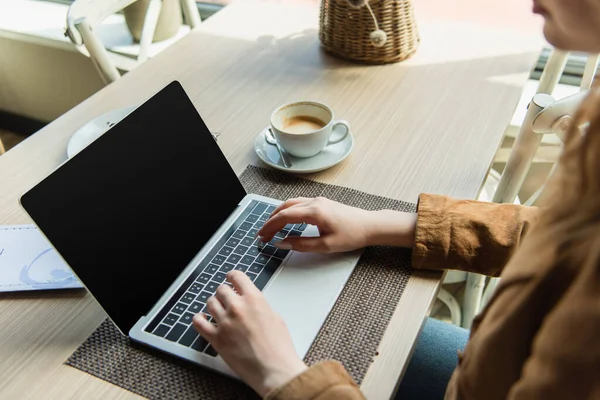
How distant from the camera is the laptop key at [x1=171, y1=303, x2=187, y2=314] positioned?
648 mm

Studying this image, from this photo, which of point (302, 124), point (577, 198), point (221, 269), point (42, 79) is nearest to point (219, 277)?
point (221, 269)

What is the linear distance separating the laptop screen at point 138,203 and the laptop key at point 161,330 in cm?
3

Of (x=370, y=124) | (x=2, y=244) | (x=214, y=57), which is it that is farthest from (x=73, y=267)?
(x=214, y=57)

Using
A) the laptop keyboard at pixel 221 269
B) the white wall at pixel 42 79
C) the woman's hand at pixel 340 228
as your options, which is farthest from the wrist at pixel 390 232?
the white wall at pixel 42 79

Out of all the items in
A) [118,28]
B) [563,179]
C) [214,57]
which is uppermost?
[563,179]

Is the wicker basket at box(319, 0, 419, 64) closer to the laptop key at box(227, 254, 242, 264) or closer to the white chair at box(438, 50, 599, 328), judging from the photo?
the white chair at box(438, 50, 599, 328)

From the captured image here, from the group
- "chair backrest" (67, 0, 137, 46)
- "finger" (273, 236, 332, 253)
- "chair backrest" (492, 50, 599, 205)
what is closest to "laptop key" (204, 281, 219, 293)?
"finger" (273, 236, 332, 253)

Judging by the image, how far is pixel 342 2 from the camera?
1.08 metres

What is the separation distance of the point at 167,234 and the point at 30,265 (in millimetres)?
209

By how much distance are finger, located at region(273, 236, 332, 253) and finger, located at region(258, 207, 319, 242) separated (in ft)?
0.08

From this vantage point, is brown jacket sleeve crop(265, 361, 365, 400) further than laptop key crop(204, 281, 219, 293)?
→ No

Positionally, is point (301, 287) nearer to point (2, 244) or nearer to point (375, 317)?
point (375, 317)

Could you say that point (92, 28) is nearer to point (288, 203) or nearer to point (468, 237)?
point (288, 203)

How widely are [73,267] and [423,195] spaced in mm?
469
